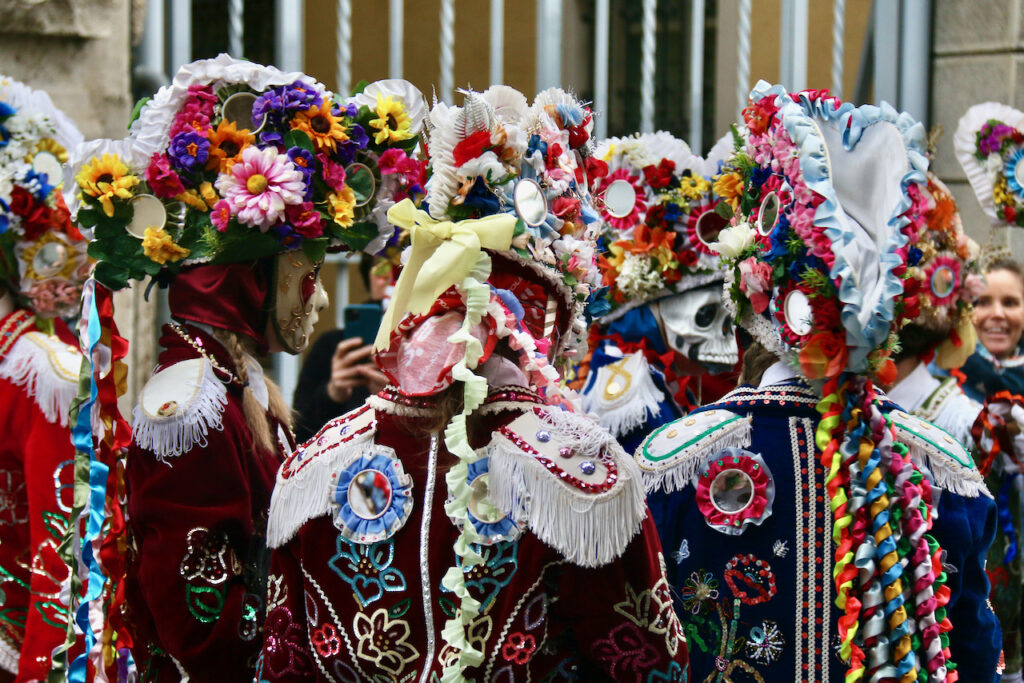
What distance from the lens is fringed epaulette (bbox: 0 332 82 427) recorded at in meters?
3.27

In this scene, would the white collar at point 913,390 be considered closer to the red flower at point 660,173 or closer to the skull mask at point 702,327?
the skull mask at point 702,327

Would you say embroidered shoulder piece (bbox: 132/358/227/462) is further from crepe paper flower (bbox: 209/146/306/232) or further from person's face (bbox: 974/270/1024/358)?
A: person's face (bbox: 974/270/1024/358)

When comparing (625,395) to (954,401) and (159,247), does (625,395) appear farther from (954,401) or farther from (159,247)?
(159,247)

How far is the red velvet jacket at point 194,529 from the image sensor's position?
2738mm

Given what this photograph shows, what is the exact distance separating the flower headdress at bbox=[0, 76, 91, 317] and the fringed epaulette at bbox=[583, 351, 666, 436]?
1685 millimetres

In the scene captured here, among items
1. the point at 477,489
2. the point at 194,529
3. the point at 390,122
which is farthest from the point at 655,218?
the point at 477,489

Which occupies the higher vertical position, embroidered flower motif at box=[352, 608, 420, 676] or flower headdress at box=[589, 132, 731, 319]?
flower headdress at box=[589, 132, 731, 319]

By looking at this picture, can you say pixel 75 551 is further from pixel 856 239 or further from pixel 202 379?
pixel 856 239

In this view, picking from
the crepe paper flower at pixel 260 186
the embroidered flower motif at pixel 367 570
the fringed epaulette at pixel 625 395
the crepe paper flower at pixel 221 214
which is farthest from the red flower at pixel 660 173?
the embroidered flower motif at pixel 367 570

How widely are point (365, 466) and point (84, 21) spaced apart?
3.59m

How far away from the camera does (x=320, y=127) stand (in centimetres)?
294

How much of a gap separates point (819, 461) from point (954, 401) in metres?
1.29

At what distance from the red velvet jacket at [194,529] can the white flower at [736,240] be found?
4.03 feet

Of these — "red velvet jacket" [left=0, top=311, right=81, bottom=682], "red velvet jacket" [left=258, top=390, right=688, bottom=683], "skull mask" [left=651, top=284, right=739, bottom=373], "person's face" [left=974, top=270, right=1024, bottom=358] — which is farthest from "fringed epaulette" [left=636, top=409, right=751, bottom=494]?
"person's face" [left=974, top=270, right=1024, bottom=358]
